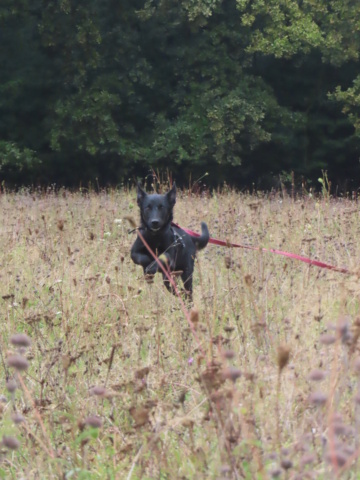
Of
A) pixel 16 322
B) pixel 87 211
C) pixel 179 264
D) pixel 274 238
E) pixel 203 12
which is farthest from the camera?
pixel 203 12

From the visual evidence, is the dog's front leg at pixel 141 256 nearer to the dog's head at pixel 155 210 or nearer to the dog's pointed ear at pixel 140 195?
the dog's head at pixel 155 210

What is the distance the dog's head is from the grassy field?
0.47 m

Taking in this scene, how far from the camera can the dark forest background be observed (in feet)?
73.5

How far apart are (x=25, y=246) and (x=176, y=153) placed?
1526cm

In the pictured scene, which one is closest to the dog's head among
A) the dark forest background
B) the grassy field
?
the grassy field

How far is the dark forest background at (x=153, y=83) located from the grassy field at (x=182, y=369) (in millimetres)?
14285

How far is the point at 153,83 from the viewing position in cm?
2306

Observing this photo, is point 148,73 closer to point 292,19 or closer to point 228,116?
point 228,116

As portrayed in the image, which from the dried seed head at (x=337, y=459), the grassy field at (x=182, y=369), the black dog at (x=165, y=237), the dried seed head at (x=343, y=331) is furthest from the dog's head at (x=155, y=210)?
→ the dried seed head at (x=337, y=459)

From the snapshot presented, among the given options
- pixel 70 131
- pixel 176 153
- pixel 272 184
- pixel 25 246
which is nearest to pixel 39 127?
pixel 70 131

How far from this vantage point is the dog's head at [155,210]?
6.59 meters

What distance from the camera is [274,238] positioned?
7.60 metres

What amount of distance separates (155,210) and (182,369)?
3.20m

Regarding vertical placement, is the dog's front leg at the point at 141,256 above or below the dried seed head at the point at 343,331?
below
